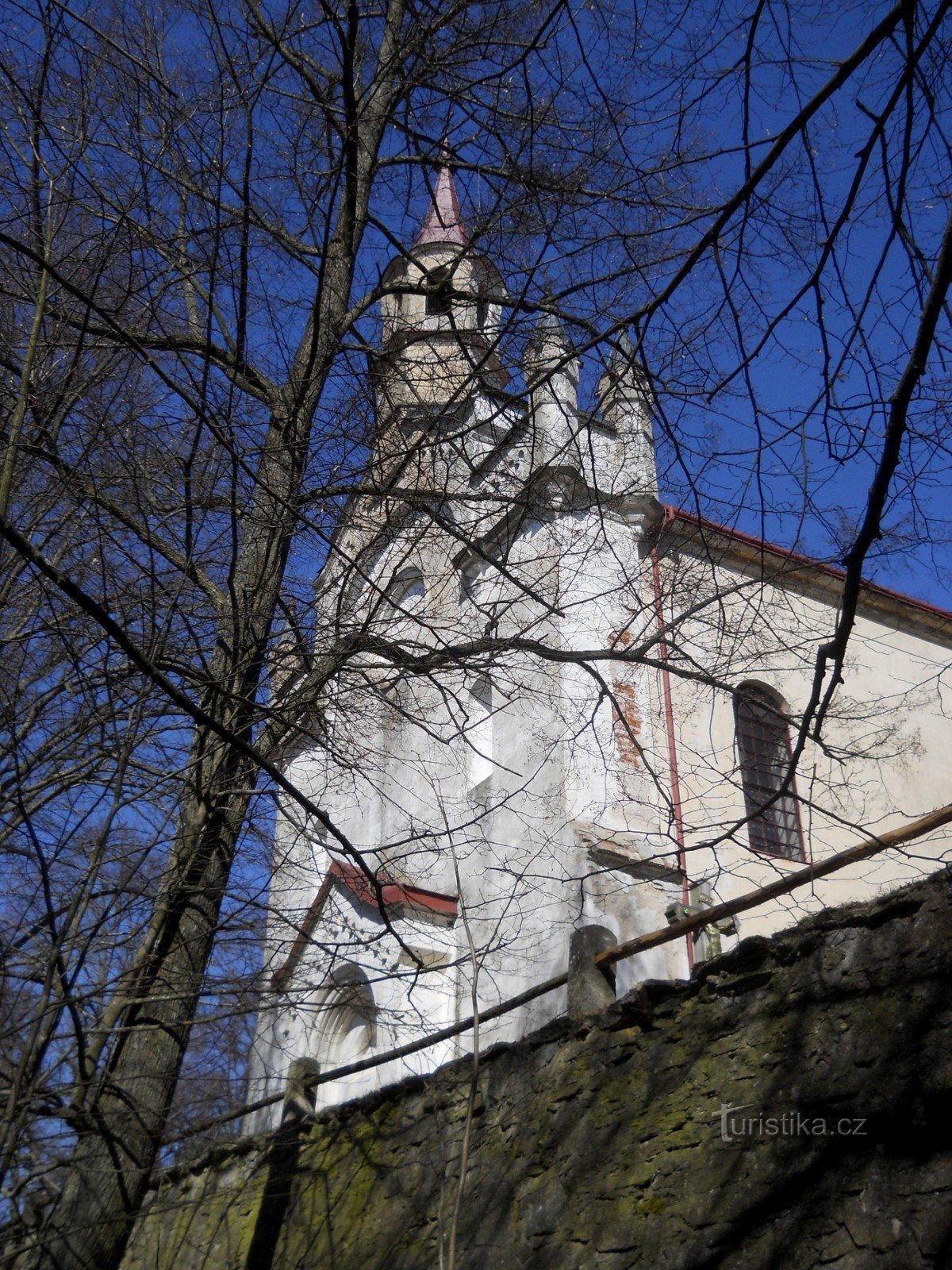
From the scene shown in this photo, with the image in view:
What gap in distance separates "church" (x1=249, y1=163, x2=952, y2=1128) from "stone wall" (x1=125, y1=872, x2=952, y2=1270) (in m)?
0.52

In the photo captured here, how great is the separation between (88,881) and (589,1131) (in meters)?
2.61

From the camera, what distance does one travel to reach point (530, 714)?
11.6 m

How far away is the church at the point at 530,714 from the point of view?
630 centimetres

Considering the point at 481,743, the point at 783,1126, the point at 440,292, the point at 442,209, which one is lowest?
the point at 783,1126

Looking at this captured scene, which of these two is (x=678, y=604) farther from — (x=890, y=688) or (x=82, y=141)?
(x=890, y=688)

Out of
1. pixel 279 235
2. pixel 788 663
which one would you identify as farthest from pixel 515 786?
pixel 279 235

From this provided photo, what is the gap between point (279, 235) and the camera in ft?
22.7

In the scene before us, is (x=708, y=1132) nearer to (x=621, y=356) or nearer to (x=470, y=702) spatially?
(x=621, y=356)

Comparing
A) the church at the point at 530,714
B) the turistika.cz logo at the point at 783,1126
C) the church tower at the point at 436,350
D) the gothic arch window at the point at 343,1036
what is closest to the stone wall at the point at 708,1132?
the turistika.cz logo at the point at 783,1126

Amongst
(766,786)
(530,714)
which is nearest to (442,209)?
(530,714)

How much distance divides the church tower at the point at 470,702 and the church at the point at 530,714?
1.7 inches

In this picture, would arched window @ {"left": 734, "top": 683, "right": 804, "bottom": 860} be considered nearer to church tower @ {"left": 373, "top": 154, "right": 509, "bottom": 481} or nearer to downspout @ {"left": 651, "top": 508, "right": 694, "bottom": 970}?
downspout @ {"left": 651, "top": 508, "right": 694, "bottom": 970}

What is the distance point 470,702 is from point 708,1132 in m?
7.63

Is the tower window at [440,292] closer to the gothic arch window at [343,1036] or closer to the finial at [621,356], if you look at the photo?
the finial at [621,356]
